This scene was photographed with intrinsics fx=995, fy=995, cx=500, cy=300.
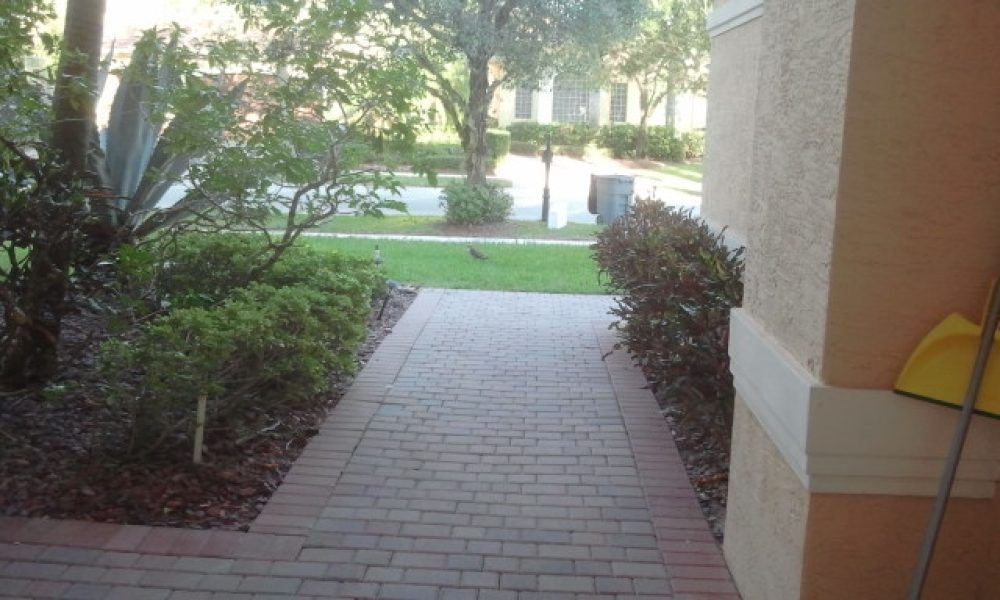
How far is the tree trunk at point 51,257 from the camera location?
5.60 meters

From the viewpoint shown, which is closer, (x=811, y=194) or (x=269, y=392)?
(x=811, y=194)

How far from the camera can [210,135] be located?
20.2 feet

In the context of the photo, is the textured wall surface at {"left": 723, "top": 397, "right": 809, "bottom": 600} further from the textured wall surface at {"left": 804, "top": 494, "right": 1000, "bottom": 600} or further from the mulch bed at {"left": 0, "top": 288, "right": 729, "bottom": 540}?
the mulch bed at {"left": 0, "top": 288, "right": 729, "bottom": 540}

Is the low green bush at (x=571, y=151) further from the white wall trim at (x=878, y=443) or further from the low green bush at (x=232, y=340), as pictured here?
the white wall trim at (x=878, y=443)

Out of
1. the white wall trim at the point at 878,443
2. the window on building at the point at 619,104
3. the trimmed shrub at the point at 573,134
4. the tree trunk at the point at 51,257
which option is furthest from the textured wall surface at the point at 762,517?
the window on building at the point at 619,104

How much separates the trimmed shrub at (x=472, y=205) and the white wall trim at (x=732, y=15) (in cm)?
879

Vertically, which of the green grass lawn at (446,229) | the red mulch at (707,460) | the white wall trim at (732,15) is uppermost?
the white wall trim at (732,15)

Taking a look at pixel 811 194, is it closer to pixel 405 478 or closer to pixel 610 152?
pixel 405 478

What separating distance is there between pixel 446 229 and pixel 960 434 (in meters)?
14.8

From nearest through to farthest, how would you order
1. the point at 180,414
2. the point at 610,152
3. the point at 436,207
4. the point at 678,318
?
the point at 180,414 < the point at 678,318 < the point at 436,207 < the point at 610,152

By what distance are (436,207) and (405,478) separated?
16.0 meters

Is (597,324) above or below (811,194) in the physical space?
below

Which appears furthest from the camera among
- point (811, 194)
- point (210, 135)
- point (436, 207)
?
point (436, 207)

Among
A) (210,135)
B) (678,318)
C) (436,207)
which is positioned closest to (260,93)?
(210,135)
